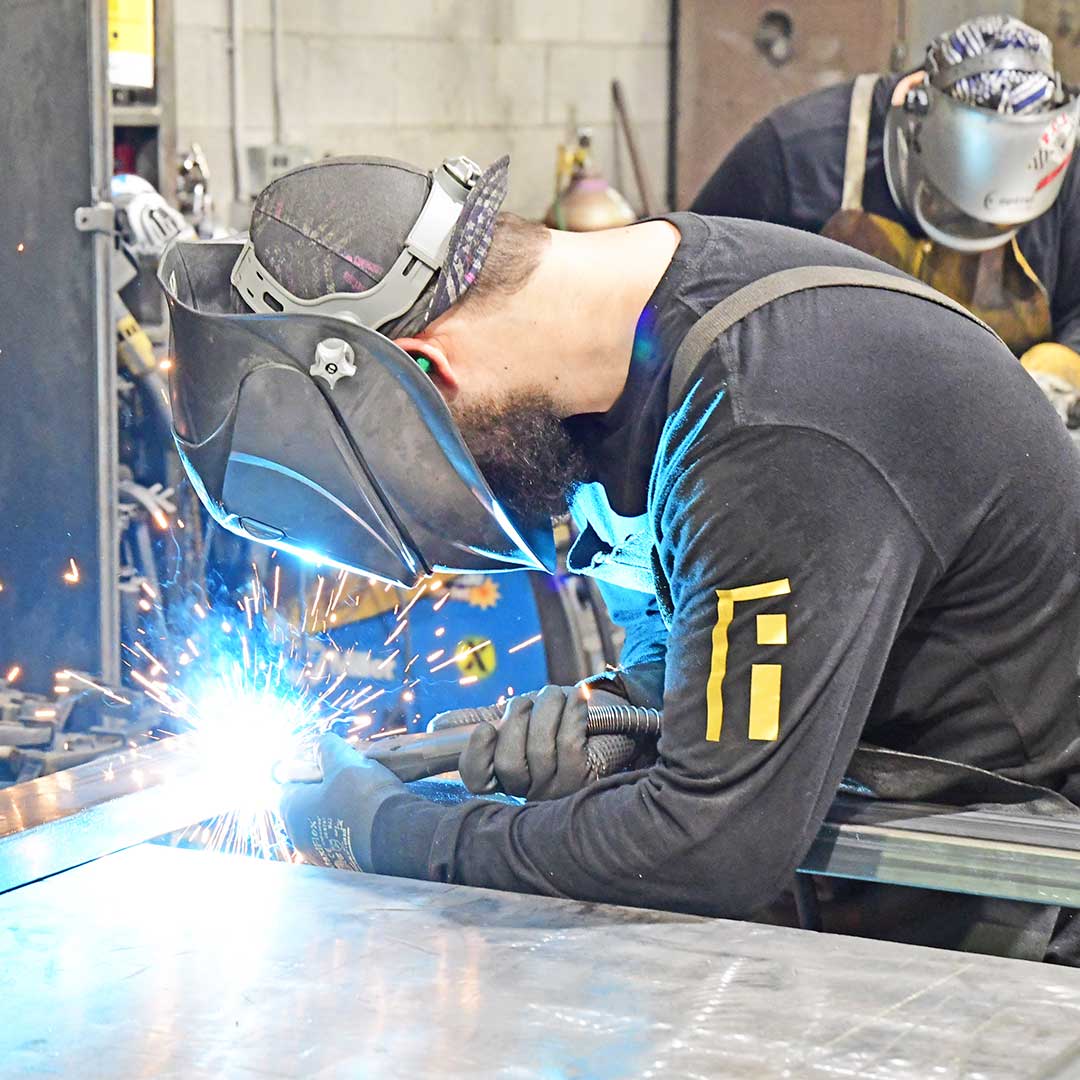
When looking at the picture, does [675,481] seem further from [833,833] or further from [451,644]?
[451,644]

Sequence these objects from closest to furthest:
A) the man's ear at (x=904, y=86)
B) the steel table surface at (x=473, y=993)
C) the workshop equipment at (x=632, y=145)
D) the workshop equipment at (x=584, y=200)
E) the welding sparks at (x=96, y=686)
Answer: the steel table surface at (x=473, y=993), the welding sparks at (x=96, y=686), the man's ear at (x=904, y=86), the workshop equipment at (x=584, y=200), the workshop equipment at (x=632, y=145)

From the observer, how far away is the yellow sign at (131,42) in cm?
383

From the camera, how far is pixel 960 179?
3.62 m

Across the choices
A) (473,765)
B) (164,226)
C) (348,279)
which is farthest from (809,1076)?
(164,226)

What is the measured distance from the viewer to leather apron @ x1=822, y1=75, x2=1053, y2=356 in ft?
12.4

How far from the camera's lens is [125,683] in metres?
3.51

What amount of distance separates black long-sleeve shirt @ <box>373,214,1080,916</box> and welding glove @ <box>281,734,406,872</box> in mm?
66

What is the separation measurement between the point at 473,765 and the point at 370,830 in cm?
13

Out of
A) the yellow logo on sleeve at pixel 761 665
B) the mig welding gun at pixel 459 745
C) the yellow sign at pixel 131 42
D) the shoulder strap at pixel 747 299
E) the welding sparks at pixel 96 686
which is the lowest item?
the welding sparks at pixel 96 686

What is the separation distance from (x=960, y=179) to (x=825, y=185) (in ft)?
1.06

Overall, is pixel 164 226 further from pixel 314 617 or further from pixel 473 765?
pixel 473 765

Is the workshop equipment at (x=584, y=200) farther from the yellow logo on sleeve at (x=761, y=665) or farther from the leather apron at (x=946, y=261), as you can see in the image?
the yellow logo on sleeve at (x=761, y=665)

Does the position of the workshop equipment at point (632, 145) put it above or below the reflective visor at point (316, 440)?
above

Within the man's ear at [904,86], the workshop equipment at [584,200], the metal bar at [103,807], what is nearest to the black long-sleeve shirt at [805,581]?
the metal bar at [103,807]
